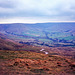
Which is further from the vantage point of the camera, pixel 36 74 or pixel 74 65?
pixel 74 65

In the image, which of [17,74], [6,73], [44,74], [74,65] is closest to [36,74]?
[44,74]

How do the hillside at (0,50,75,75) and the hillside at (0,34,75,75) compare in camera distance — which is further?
the hillside at (0,34,75,75)

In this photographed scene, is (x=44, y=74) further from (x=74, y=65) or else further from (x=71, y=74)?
(x=74, y=65)

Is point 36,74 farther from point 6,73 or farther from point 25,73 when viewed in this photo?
point 6,73

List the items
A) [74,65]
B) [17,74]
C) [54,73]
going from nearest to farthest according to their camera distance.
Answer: [17,74], [54,73], [74,65]

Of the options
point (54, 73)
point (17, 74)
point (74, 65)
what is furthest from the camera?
point (74, 65)

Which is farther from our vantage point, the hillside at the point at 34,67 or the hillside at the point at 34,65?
the hillside at the point at 34,65

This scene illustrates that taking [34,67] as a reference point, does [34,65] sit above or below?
below

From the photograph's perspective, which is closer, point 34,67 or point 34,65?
point 34,67

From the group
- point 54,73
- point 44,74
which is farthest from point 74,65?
point 44,74
